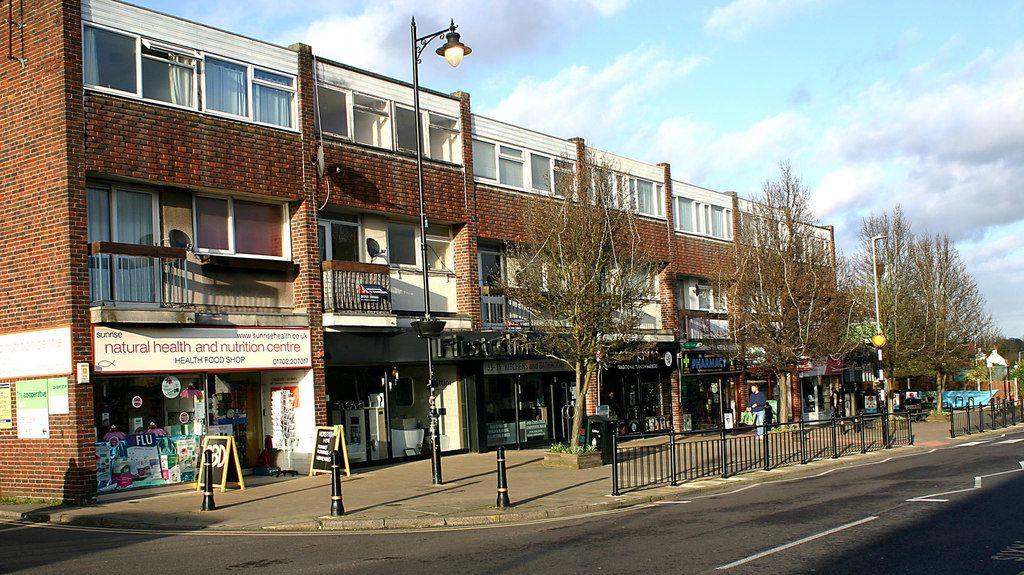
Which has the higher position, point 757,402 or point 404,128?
point 404,128

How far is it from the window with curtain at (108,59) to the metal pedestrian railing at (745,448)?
38.3 feet

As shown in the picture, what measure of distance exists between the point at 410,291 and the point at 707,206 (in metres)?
17.6

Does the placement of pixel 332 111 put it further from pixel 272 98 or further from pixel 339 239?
pixel 339 239

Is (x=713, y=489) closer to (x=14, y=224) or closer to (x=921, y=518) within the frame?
(x=921, y=518)

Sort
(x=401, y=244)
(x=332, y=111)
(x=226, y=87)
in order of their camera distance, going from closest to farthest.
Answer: (x=226, y=87) < (x=332, y=111) < (x=401, y=244)

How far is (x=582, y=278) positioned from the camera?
72.1 feet

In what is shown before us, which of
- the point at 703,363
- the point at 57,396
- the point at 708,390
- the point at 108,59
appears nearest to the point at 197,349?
the point at 57,396

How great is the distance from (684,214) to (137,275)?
22.9 m

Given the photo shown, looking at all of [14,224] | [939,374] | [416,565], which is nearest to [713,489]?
[416,565]

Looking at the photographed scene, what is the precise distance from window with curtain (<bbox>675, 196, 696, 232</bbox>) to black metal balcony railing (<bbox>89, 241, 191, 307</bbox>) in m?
21.1

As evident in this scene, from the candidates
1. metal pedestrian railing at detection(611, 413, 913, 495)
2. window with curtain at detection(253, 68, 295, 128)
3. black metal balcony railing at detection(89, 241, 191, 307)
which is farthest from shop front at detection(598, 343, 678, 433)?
black metal balcony railing at detection(89, 241, 191, 307)

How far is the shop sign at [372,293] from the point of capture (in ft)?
72.2

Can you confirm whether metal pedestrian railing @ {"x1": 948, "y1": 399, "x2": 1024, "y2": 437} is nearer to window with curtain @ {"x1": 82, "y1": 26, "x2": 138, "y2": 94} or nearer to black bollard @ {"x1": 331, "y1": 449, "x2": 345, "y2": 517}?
black bollard @ {"x1": 331, "y1": 449, "x2": 345, "y2": 517}

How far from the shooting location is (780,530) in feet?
38.5
